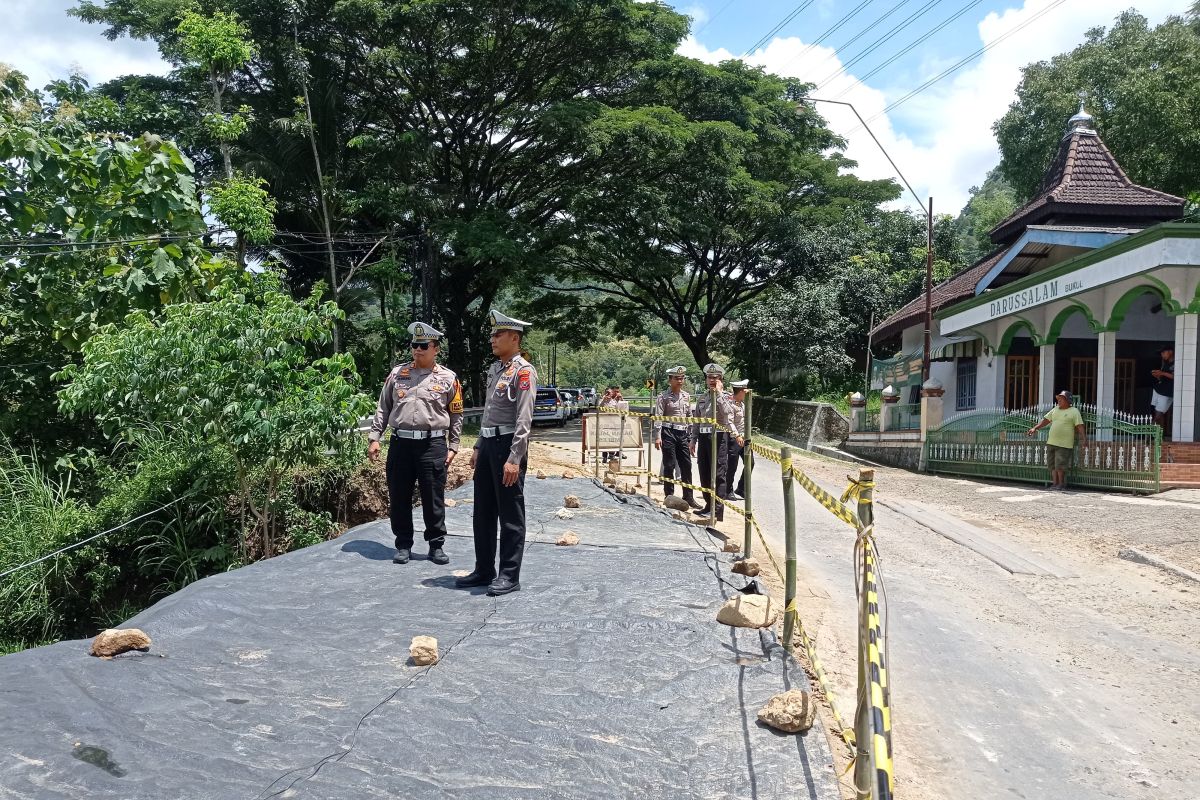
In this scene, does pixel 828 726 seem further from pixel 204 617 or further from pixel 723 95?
pixel 723 95

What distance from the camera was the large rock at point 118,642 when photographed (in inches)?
148

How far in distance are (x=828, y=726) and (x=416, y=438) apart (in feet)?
11.9

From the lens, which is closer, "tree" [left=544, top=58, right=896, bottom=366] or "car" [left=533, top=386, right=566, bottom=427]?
"tree" [left=544, top=58, right=896, bottom=366]

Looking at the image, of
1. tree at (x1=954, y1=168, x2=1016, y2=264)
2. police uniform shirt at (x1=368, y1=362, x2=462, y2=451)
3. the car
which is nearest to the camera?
police uniform shirt at (x1=368, y1=362, x2=462, y2=451)

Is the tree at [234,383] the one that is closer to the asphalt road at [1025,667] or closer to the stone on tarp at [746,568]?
the stone on tarp at [746,568]

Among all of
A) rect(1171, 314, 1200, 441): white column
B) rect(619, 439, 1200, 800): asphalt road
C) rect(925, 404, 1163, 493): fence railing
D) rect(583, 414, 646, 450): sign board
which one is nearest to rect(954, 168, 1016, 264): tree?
rect(925, 404, 1163, 493): fence railing

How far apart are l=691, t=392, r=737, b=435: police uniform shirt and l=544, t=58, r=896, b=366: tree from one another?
1148 centimetres

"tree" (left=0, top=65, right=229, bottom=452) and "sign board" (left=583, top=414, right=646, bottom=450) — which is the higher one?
"tree" (left=0, top=65, right=229, bottom=452)

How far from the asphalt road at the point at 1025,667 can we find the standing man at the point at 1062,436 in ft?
16.7

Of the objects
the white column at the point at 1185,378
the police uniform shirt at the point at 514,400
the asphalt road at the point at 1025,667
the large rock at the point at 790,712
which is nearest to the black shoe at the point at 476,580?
the police uniform shirt at the point at 514,400

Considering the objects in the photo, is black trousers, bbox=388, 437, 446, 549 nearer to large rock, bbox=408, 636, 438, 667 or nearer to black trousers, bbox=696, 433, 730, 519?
large rock, bbox=408, 636, 438, 667

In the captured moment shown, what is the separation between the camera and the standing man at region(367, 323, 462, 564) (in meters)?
6.24

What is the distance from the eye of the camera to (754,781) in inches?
121

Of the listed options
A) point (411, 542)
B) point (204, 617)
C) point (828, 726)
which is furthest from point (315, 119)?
point (828, 726)
